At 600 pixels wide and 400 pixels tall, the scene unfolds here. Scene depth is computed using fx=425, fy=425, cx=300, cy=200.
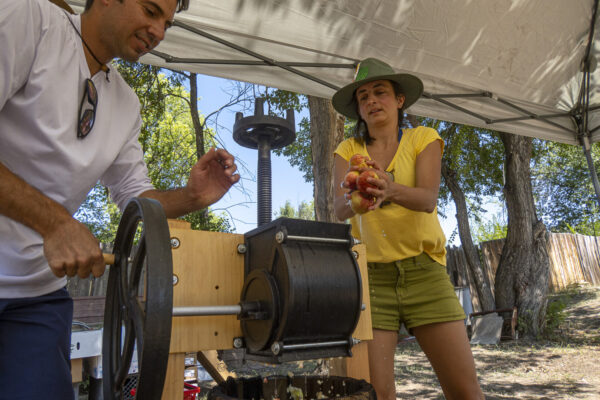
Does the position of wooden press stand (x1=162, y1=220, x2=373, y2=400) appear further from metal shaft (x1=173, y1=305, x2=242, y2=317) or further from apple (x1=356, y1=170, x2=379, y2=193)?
apple (x1=356, y1=170, x2=379, y2=193)

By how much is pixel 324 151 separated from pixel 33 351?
3.45 meters

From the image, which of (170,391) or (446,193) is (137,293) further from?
(446,193)

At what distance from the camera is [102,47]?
1591mm

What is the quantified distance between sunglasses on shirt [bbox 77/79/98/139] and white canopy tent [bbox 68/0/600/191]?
5.38 ft

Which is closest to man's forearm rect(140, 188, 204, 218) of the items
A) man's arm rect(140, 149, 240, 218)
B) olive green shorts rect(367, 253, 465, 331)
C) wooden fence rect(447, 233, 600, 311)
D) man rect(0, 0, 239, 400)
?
man's arm rect(140, 149, 240, 218)

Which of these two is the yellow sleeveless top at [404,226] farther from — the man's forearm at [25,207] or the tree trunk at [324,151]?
the tree trunk at [324,151]

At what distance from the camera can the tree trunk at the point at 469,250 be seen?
9.13 metres

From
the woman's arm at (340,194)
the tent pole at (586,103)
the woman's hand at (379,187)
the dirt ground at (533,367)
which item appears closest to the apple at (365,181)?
the woman's hand at (379,187)

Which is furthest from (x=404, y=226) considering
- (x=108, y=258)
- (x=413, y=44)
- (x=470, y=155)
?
(x=470, y=155)

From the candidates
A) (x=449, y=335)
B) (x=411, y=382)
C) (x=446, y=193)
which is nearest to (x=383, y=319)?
(x=449, y=335)

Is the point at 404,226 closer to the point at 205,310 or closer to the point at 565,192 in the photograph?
the point at 205,310

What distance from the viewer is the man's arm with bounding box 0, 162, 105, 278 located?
40.9 inches

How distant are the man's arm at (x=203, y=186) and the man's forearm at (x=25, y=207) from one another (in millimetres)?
639

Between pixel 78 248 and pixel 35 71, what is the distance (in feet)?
2.07
